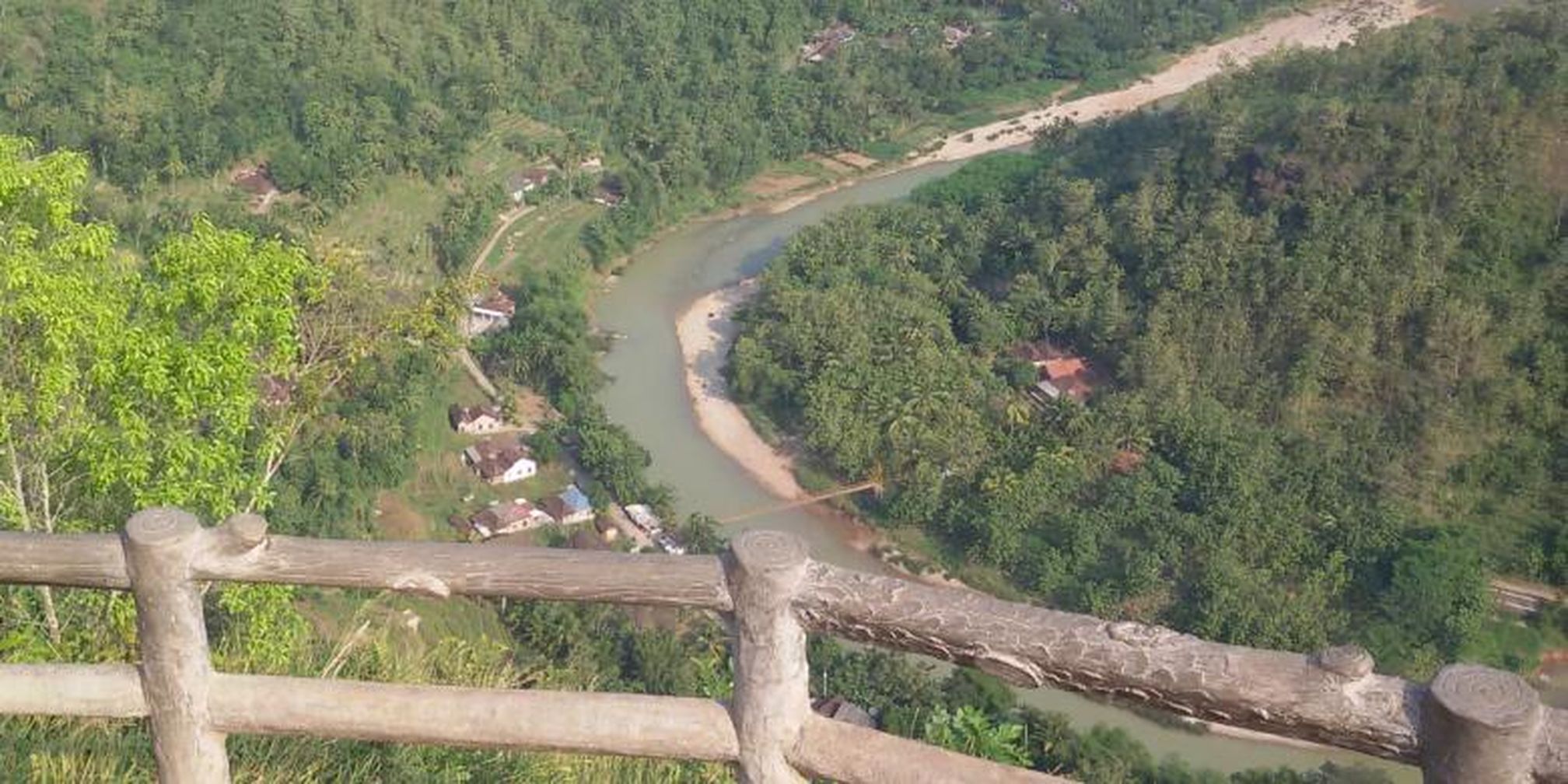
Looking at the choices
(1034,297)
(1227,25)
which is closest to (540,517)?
(1034,297)

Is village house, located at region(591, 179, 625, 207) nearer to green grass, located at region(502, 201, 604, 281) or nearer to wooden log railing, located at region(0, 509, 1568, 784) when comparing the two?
green grass, located at region(502, 201, 604, 281)

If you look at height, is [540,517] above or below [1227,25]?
below

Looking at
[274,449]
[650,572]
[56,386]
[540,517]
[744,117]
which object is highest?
[650,572]

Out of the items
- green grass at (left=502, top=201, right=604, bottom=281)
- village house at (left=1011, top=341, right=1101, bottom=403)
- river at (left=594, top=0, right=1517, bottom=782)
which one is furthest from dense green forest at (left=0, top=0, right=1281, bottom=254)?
village house at (left=1011, top=341, right=1101, bottom=403)

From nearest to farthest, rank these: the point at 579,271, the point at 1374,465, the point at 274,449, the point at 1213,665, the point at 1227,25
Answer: the point at 1213,665 < the point at 274,449 < the point at 1374,465 < the point at 579,271 < the point at 1227,25

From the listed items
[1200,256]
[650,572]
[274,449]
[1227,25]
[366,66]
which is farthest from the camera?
[1227,25]

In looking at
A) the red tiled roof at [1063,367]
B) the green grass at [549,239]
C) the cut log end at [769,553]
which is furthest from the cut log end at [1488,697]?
the green grass at [549,239]

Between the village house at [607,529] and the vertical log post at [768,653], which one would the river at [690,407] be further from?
the vertical log post at [768,653]

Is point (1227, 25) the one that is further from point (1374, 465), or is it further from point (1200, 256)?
point (1374, 465)
